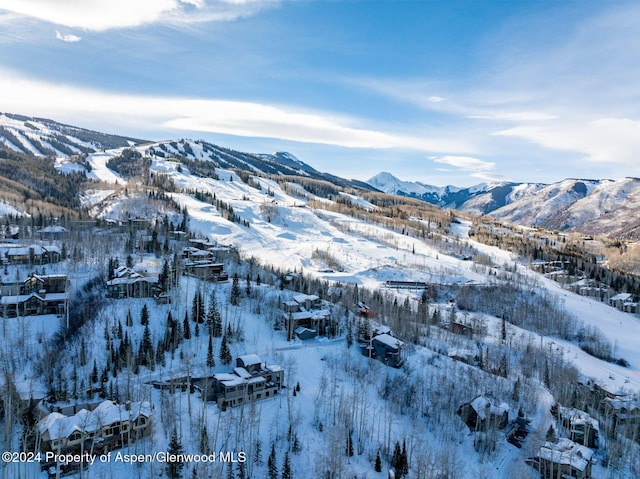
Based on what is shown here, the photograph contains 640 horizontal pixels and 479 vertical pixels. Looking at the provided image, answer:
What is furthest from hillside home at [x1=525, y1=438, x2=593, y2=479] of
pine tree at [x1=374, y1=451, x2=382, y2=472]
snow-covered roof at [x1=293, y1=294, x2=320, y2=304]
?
snow-covered roof at [x1=293, y1=294, x2=320, y2=304]

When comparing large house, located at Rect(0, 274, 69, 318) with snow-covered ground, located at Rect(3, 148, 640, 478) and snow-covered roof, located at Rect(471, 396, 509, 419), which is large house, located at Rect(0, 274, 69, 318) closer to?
snow-covered ground, located at Rect(3, 148, 640, 478)

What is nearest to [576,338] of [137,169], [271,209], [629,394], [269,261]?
[629,394]

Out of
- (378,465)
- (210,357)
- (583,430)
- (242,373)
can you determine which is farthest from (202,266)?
(583,430)

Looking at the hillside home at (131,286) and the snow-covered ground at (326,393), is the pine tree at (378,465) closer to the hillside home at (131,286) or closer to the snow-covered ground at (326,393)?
the snow-covered ground at (326,393)

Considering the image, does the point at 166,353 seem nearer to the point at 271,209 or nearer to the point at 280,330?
the point at 280,330

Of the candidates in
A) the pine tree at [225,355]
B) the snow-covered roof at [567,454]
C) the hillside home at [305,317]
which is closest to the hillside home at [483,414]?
the snow-covered roof at [567,454]

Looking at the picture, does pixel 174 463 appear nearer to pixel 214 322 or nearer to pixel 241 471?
pixel 241 471
